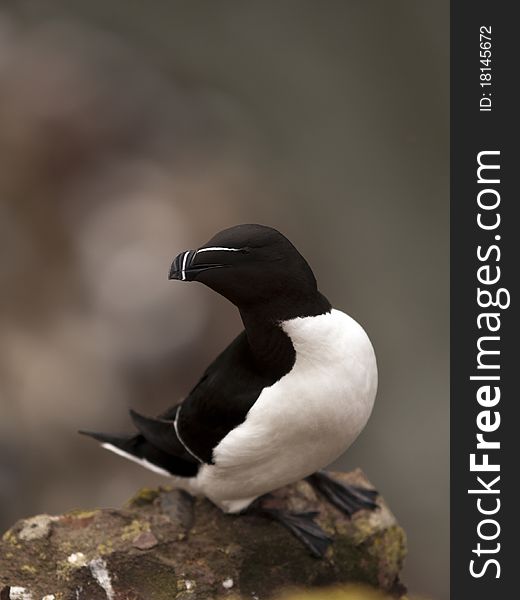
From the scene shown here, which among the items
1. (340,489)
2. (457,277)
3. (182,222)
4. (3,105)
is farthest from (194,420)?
(3,105)

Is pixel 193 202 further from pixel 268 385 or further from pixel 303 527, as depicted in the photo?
pixel 268 385

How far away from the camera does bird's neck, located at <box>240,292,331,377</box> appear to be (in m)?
3.85

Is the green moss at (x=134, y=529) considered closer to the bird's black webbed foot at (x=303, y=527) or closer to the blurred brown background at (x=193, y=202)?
the bird's black webbed foot at (x=303, y=527)

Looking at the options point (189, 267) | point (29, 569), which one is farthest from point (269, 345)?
point (29, 569)

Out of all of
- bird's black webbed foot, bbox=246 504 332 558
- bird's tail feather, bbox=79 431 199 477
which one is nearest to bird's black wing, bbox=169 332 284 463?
bird's tail feather, bbox=79 431 199 477

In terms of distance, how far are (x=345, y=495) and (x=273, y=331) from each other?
1350 millimetres

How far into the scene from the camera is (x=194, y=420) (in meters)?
4.35

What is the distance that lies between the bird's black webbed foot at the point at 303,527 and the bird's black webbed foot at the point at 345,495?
0.61ft

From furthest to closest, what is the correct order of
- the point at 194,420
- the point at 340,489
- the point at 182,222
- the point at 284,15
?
the point at 284,15 < the point at 182,222 < the point at 340,489 < the point at 194,420

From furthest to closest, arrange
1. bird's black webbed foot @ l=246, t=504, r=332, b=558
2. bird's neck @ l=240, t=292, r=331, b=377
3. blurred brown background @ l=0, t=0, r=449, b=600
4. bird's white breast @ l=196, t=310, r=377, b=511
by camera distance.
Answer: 1. blurred brown background @ l=0, t=0, r=449, b=600
2. bird's black webbed foot @ l=246, t=504, r=332, b=558
3. bird's white breast @ l=196, t=310, r=377, b=511
4. bird's neck @ l=240, t=292, r=331, b=377

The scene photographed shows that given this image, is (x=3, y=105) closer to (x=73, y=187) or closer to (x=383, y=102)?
(x=73, y=187)

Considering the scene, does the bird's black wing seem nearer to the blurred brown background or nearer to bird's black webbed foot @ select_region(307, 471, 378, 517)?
bird's black webbed foot @ select_region(307, 471, 378, 517)

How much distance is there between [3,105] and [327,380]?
5.72 meters

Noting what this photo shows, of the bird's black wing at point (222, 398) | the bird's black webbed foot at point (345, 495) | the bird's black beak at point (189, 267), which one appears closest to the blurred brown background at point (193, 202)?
the bird's black webbed foot at point (345, 495)
